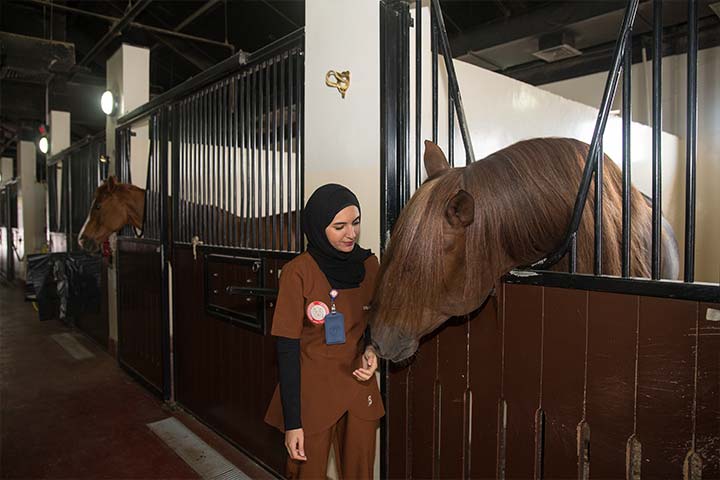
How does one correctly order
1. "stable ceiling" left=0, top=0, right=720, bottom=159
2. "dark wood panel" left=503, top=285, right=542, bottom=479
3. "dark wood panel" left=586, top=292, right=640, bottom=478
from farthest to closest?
"stable ceiling" left=0, top=0, right=720, bottom=159, "dark wood panel" left=503, top=285, right=542, bottom=479, "dark wood panel" left=586, top=292, right=640, bottom=478

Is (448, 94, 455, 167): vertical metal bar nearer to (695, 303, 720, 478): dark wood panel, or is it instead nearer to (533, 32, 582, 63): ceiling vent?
(695, 303, 720, 478): dark wood panel

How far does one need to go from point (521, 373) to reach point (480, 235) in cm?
41

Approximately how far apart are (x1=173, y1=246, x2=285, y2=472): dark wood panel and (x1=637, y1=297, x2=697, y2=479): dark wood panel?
1.42 metres

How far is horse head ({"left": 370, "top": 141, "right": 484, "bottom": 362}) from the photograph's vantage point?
97 cm

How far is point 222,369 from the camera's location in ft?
7.86

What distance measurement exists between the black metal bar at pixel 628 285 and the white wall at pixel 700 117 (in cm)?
214

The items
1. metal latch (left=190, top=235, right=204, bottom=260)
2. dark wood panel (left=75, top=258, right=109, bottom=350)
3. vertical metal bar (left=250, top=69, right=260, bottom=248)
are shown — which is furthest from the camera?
dark wood panel (left=75, top=258, right=109, bottom=350)

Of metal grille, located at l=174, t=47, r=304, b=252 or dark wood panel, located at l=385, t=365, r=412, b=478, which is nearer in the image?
dark wood panel, located at l=385, t=365, r=412, b=478

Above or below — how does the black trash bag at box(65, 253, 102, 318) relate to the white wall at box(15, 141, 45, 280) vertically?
below

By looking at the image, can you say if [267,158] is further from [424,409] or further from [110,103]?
[110,103]

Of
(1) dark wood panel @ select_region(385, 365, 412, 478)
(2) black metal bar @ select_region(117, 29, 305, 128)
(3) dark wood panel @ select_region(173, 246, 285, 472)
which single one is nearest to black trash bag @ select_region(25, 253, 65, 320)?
(2) black metal bar @ select_region(117, 29, 305, 128)

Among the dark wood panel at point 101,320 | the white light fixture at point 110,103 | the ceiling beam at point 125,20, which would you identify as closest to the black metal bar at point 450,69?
the ceiling beam at point 125,20

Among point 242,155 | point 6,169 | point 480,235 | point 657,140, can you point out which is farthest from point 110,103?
point 6,169

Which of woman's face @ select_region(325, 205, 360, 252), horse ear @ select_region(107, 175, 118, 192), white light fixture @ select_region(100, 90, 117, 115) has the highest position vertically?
white light fixture @ select_region(100, 90, 117, 115)
